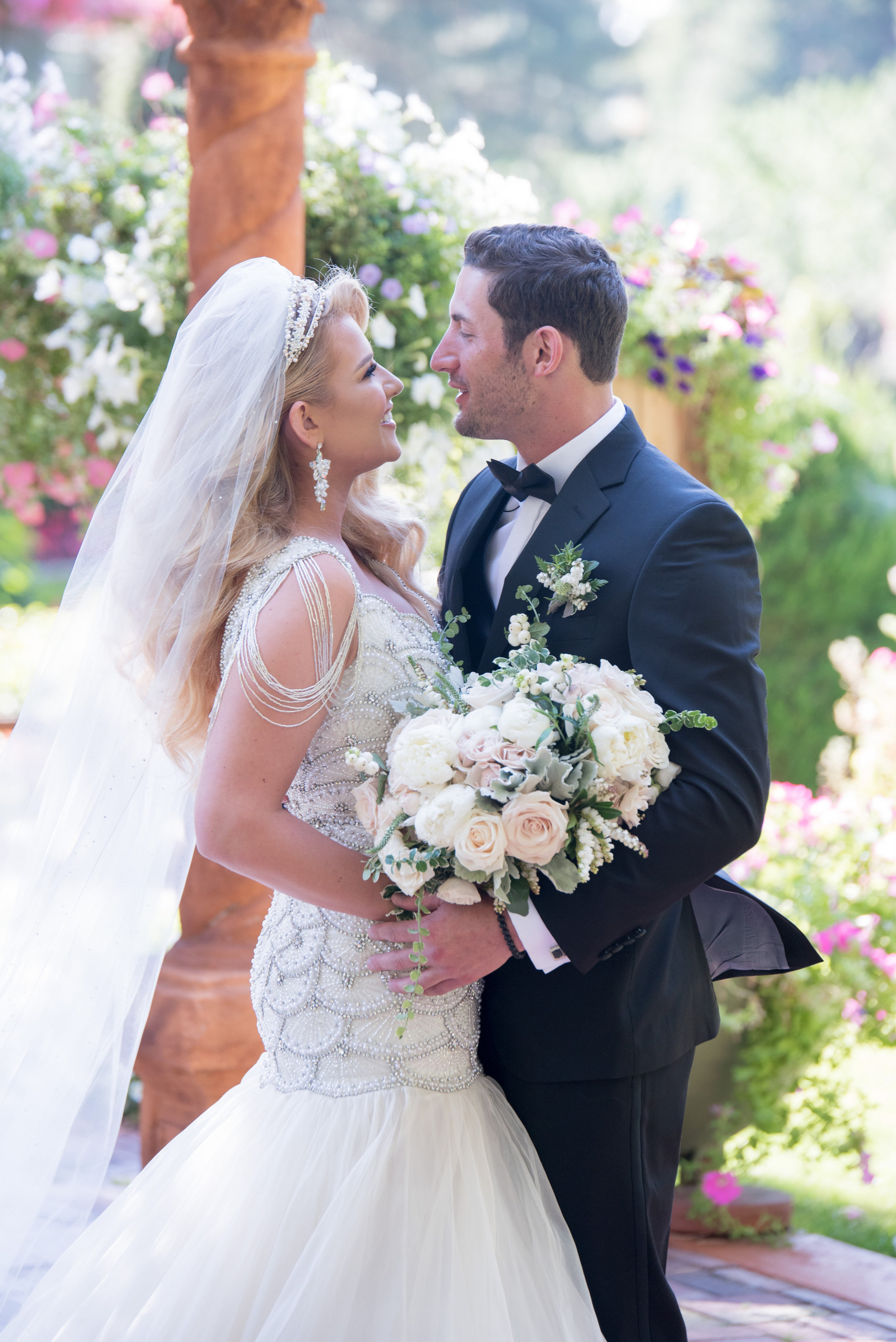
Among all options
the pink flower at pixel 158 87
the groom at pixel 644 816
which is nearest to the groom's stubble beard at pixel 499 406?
the groom at pixel 644 816

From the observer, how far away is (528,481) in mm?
2418

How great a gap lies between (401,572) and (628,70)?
2806 cm

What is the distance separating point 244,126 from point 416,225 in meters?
0.76

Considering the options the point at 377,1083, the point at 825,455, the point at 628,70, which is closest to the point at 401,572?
the point at 377,1083

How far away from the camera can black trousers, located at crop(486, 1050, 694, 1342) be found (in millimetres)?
2117

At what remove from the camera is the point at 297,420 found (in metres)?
2.24

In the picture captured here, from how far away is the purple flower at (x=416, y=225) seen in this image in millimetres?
3674

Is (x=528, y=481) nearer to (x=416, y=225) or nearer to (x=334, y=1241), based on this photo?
(x=334, y=1241)

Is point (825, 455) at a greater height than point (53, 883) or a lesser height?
greater

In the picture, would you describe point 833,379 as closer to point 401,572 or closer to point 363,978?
point 401,572

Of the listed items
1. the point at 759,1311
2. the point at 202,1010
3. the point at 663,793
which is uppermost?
the point at 663,793

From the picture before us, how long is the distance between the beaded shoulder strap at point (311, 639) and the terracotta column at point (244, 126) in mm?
1236

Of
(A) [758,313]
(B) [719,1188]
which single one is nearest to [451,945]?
(B) [719,1188]

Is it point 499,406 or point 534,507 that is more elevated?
point 499,406
